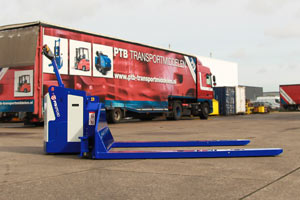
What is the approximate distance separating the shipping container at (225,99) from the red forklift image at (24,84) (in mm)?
23933

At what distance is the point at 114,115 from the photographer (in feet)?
59.0

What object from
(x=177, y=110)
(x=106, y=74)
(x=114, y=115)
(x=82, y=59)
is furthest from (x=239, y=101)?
(x=82, y=59)

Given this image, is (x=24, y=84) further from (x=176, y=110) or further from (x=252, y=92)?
(x=252, y=92)

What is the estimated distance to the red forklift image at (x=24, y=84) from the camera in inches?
556

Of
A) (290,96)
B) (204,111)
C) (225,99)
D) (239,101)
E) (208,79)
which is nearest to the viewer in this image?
(204,111)

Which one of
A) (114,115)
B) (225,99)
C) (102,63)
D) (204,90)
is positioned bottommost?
(114,115)

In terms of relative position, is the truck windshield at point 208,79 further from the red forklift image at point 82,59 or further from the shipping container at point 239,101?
the red forklift image at point 82,59

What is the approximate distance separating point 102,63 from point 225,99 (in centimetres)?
2018

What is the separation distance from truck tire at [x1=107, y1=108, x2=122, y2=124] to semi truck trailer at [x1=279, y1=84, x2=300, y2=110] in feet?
122

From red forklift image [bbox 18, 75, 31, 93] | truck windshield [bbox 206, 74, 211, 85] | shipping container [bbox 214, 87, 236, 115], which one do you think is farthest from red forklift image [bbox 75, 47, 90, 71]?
shipping container [bbox 214, 87, 236, 115]

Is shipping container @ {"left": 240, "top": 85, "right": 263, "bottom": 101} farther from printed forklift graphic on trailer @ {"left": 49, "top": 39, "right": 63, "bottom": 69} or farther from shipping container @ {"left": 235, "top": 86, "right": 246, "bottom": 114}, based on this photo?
printed forklift graphic on trailer @ {"left": 49, "top": 39, "right": 63, "bottom": 69}

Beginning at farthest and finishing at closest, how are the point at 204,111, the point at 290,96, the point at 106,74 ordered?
the point at 290,96 → the point at 204,111 → the point at 106,74

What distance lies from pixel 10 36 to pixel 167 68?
9.99m

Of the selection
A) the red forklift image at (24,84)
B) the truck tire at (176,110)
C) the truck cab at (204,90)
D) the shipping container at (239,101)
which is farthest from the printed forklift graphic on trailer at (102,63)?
the shipping container at (239,101)
